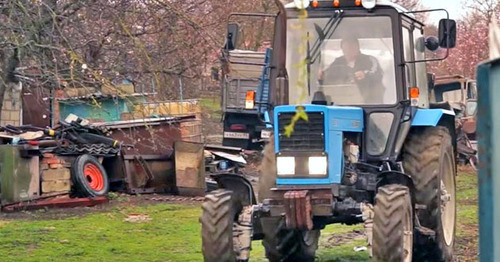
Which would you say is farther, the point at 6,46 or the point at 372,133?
the point at 372,133

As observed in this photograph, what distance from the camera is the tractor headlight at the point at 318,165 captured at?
887 cm

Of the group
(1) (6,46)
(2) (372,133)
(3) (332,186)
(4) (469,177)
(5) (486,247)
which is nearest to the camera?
(5) (486,247)

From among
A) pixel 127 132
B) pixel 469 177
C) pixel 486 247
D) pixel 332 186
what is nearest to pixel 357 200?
pixel 332 186

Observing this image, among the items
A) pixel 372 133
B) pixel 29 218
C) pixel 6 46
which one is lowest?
pixel 29 218

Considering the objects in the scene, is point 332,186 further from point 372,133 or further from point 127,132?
point 127,132

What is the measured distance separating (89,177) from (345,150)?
985 centimetres

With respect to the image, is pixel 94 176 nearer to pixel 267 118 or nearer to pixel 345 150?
pixel 267 118

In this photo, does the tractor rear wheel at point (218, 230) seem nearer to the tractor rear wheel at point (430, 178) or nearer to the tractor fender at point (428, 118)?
the tractor rear wheel at point (430, 178)

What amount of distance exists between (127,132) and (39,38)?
1182 centimetres

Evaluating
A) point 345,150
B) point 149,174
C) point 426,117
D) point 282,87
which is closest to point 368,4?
point 426,117

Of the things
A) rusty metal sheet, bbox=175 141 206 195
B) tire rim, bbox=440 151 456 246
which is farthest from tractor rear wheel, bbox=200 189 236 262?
rusty metal sheet, bbox=175 141 206 195

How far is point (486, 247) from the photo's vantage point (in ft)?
10.7

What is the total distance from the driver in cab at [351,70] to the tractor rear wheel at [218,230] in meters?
1.77

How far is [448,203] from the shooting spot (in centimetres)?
1070
